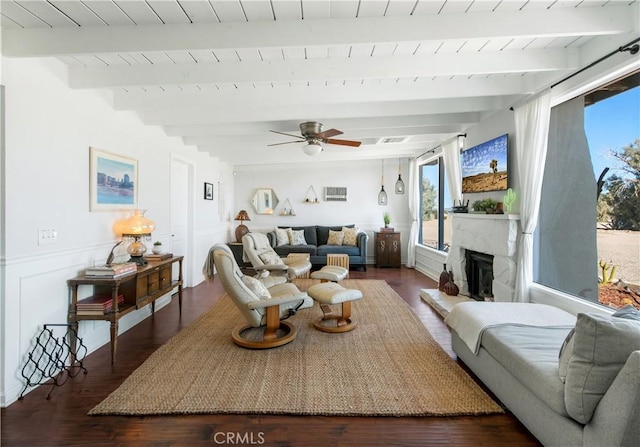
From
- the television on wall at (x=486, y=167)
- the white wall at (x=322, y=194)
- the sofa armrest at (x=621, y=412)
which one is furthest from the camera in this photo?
the white wall at (x=322, y=194)

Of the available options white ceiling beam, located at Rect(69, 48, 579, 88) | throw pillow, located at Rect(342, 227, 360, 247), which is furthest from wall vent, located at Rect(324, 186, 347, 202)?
white ceiling beam, located at Rect(69, 48, 579, 88)

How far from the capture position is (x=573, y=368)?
1426mm

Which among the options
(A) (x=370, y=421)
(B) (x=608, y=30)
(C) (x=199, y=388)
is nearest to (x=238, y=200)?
(C) (x=199, y=388)

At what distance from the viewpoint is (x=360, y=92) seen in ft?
9.72

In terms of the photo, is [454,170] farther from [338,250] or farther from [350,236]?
[338,250]

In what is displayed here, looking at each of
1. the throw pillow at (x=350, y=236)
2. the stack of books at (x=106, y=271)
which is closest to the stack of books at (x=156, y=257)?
the stack of books at (x=106, y=271)

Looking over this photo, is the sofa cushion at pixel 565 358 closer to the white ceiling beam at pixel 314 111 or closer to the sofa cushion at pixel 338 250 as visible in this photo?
the white ceiling beam at pixel 314 111

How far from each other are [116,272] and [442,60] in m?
3.31

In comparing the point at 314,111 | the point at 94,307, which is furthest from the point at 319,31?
the point at 94,307

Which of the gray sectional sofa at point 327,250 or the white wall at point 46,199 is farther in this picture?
the gray sectional sofa at point 327,250

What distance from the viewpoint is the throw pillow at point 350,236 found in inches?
261

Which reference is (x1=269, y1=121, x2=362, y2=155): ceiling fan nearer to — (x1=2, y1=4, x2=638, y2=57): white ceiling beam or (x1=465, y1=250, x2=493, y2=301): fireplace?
(x1=2, y1=4, x2=638, y2=57): white ceiling beam

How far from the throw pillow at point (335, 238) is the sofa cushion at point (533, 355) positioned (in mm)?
4684

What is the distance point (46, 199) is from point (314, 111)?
8.52 feet
